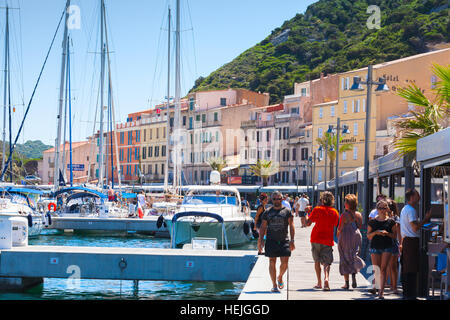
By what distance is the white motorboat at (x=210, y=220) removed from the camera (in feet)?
91.3

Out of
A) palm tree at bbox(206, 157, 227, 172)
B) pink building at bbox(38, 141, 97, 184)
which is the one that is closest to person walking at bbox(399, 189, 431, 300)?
palm tree at bbox(206, 157, 227, 172)

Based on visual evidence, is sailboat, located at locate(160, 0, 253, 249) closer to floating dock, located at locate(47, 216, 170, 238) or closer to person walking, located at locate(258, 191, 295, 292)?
floating dock, located at locate(47, 216, 170, 238)

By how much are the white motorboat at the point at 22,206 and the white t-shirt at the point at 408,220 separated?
85.1 feet

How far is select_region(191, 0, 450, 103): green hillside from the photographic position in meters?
106

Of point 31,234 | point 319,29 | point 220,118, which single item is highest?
point 319,29

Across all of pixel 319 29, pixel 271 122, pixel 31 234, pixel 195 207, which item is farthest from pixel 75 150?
pixel 195 207

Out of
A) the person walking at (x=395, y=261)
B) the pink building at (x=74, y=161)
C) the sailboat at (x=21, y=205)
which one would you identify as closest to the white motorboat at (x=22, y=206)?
the sailboat at (x=21, y=205)

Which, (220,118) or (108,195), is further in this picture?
(220,118)

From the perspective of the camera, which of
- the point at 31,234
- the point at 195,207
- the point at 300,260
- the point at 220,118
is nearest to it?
the point at 300,260

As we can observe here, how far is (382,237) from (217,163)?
85008mm

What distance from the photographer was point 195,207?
29859 millimetres

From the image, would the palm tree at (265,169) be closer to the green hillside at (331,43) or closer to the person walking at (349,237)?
the green hillside at (331,43)

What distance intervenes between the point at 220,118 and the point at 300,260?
80.0 meters
